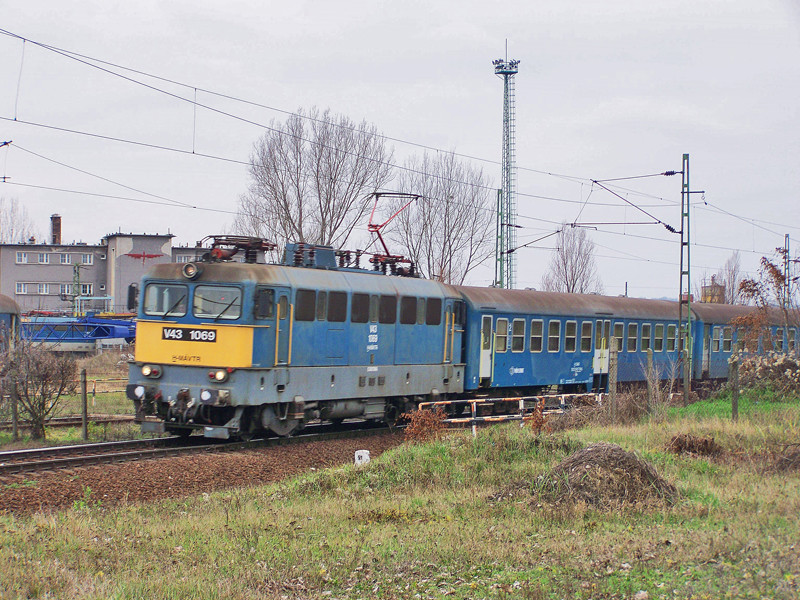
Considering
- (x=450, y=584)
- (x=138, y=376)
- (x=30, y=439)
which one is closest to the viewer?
(x=450, y=584)

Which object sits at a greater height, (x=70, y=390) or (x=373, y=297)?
(x=373, y=297)

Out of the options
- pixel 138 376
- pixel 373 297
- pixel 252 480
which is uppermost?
pixel 373 297

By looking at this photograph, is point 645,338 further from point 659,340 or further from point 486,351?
point 486,351

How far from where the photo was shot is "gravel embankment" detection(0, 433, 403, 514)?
39.9 feet

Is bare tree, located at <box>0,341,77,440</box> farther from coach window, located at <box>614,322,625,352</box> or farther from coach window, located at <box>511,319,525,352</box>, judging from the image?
coach window, located at <box>614,322,625,352</box>

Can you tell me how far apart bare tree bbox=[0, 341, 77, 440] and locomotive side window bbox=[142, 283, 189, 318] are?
3446mm

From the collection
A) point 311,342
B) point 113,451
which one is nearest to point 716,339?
point 311,342

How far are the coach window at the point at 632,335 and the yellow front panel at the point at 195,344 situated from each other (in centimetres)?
1671

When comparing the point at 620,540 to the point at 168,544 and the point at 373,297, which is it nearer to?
the point at 168,544

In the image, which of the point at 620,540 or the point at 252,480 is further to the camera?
the point at 252,480

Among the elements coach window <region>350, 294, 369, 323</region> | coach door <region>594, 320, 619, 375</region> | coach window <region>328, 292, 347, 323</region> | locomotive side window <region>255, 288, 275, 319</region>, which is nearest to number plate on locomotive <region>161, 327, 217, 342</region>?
locomotive side window <region>255, 288, 275, 319</region>

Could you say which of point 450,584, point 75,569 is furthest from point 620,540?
point 75,569

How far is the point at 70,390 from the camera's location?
20.2m

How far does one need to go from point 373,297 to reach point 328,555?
1081cm
